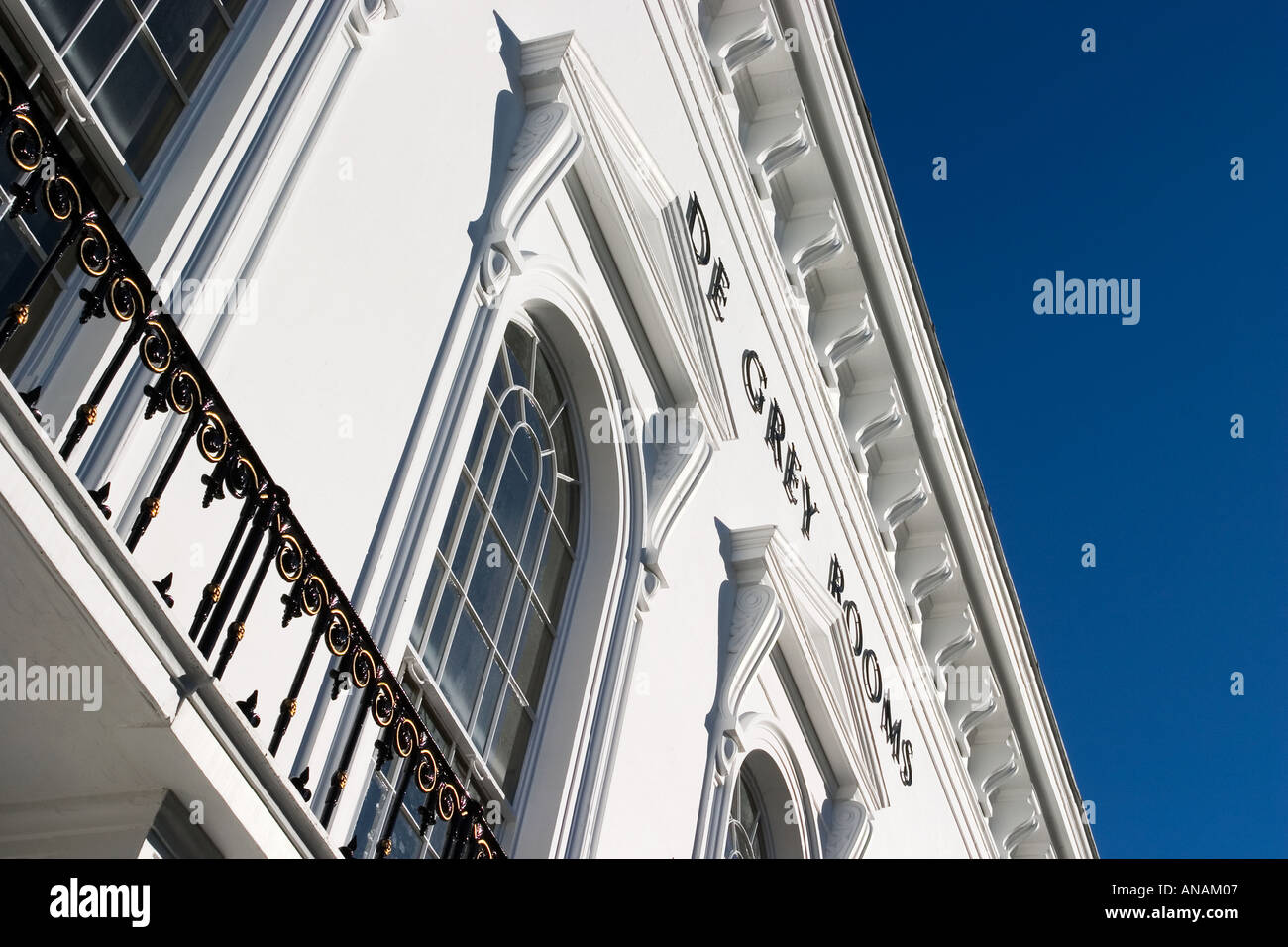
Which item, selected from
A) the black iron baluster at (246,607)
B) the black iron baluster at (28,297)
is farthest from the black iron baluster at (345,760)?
the black iron baluster at (28,297)

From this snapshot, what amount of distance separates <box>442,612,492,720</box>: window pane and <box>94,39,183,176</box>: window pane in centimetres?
279

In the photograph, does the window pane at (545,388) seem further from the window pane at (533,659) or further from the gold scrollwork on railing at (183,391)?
the gold scrollwork on railing at (183,391)

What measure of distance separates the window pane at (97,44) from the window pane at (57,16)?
5 cm

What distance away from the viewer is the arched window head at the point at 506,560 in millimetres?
7379

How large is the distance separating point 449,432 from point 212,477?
2153mm

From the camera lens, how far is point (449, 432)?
695cm

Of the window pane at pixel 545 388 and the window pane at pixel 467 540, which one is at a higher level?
the window pane at pixel 545 388

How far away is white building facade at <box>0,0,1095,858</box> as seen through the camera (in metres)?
4.57

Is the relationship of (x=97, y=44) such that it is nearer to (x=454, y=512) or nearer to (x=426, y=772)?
(x=454, y=512)

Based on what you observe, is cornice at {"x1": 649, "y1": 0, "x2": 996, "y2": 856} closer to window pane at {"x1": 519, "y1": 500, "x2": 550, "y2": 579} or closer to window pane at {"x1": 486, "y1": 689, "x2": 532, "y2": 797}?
window pane at {"x1": 519, "y1": 500, "x2": 550, "y2": 579}

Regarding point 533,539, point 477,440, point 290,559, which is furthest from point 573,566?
point 290,559

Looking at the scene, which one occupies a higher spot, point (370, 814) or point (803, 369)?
point (803, 369)

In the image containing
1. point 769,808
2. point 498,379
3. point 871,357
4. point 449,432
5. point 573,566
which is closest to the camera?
point 449,432
